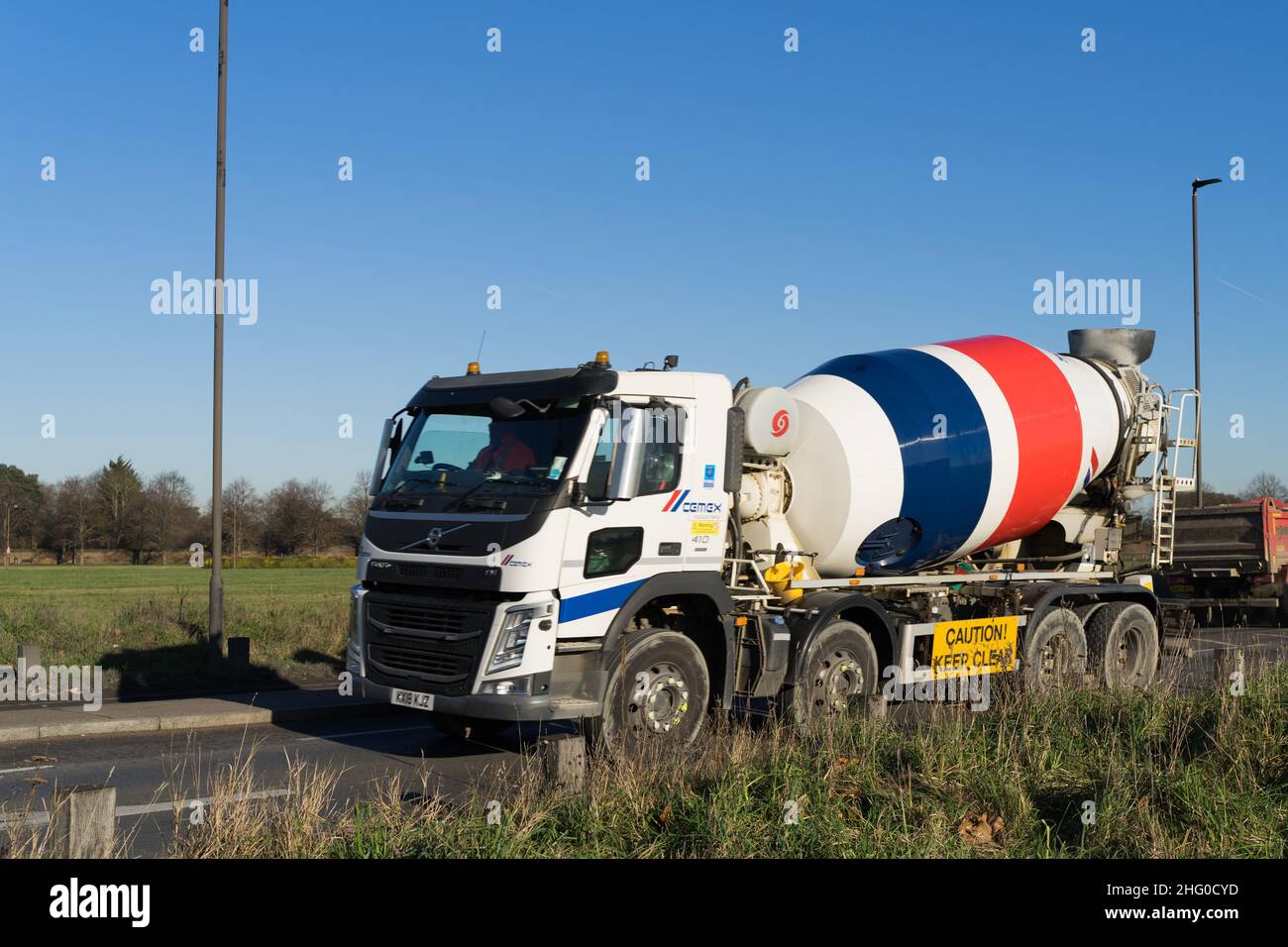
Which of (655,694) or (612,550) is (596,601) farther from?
(655,694)

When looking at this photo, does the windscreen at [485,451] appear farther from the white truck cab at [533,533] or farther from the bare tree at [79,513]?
the bare tree at [79,513]

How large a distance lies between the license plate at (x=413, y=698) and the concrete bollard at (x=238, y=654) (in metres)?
6.40

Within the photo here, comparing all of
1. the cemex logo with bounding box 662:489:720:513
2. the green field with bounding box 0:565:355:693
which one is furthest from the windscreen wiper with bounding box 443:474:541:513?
the green field with bounding box 0:565:355:693

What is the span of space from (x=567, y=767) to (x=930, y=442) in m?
6.35

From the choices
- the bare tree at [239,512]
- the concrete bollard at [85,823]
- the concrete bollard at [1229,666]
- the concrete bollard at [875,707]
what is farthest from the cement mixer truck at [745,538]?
the bare tree at [239,512]

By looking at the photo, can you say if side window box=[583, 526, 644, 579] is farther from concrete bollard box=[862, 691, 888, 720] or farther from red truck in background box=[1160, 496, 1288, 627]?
red truck in background box=[1160, 496, 1288, 627]

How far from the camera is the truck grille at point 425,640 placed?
898 centimetres

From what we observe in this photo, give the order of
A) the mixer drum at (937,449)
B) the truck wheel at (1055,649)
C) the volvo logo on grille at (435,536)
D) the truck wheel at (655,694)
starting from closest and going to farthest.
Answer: the truck wheel at (655,694) < the volvo logo on grille at (435,536) < the mixer drum at (937,449) < the truck wheel at (1055,649)

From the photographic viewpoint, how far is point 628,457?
30.5 feet

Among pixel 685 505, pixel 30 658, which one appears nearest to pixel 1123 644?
pixel 685 505

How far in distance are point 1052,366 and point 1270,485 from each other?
72.8m

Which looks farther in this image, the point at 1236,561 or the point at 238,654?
the point at 1236,561
